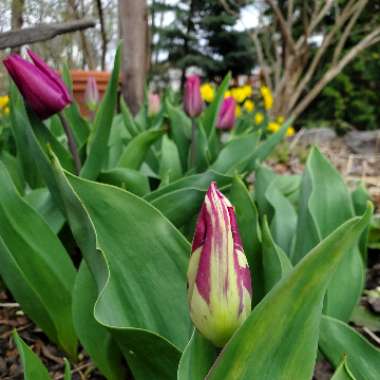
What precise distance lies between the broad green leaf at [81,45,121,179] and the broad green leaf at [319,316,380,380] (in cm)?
53

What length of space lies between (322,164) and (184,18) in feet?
29.1

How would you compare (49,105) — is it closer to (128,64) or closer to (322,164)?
(322,164)

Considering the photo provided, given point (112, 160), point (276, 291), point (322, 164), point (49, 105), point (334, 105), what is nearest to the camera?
point (276, 291)

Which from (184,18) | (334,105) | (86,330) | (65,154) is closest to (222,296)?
(86,330)

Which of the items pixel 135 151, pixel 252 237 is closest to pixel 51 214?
pixel 135 151

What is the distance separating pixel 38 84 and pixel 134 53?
1.92m

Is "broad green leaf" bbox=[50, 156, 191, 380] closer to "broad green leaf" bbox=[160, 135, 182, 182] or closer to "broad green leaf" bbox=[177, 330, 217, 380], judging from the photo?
"broad green leaf" bbox=[177, 330, 217, 380]

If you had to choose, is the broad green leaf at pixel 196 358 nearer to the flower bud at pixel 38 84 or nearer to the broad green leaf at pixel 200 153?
the flower bud at pixel 38 84

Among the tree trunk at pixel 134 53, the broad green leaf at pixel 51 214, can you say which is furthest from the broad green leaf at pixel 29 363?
the tree trunk at pixel 134 53

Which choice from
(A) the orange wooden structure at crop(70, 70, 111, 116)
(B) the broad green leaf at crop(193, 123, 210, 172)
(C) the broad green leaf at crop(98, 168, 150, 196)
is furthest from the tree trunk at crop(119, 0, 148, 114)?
(C) the broad green leaf at crop(98, 168, 150, 196)

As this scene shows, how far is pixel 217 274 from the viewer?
40 centimetres

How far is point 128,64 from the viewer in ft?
9.11

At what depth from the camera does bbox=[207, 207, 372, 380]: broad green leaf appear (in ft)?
1.30

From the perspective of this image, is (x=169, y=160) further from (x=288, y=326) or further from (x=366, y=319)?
(x=288, y=326)
